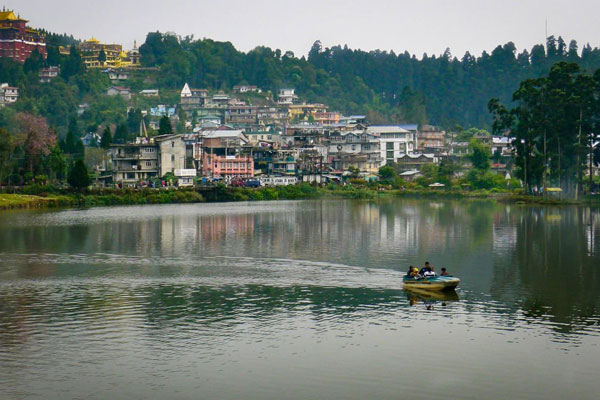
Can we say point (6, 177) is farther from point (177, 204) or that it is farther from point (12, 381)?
point (12, 381)

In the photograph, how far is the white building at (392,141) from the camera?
468 ft

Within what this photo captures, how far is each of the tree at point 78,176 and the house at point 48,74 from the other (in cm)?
10638

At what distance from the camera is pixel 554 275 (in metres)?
37.2

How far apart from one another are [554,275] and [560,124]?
4926cm

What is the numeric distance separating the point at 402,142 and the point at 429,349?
Result: 12202 centimetres

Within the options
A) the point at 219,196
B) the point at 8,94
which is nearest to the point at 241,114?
the point at 8,94

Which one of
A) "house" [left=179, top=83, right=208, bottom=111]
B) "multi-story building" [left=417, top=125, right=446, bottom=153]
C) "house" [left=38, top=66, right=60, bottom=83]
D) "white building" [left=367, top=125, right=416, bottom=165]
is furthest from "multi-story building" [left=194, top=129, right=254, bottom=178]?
"house" [left=38, top=66, right=60, bottom=83]

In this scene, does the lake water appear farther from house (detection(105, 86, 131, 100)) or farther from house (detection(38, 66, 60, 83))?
house (detection(38, 66, 60, 83))

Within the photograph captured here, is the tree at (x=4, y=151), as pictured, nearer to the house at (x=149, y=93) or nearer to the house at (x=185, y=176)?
the house at (x=185, y=176)

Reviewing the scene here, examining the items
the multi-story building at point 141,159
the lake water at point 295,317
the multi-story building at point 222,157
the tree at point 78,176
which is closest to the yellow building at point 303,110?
the multi-story building at point 222,157

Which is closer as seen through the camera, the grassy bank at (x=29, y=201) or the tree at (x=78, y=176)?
the grassy bank at (x=29, y=201)

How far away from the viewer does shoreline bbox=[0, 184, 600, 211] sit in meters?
83.4

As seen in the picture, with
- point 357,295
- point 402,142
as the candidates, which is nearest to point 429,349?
point 357,295

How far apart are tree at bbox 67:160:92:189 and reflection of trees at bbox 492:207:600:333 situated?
5247 centimetres
